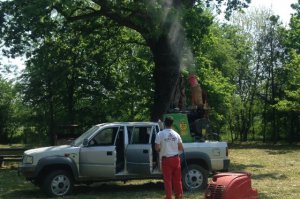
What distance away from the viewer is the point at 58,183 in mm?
13250

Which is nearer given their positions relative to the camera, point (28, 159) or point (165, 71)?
point (28, 159)

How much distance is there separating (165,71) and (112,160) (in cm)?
851

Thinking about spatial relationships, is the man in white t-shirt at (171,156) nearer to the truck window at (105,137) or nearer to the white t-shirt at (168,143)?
the white t-shirt at (168,143)

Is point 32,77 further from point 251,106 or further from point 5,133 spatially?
point 251,106

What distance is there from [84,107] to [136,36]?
8254mm

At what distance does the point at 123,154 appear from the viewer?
13891 mm

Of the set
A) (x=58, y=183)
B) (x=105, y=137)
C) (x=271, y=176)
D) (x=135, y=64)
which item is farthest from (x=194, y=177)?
(x=135, y=64)

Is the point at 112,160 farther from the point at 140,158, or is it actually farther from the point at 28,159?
the point at 28,159

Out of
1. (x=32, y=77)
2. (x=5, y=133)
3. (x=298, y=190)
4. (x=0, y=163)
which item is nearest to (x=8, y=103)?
(x=5, y=133)

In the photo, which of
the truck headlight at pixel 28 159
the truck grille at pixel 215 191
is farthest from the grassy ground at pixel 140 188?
the truck grille at pixel 215 191

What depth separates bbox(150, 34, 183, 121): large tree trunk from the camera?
21000mm

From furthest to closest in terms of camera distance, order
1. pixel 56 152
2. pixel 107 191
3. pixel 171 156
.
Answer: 1. pixel 107 191
2. pixel 56 152
3. pixel 171 156

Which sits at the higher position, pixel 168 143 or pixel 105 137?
pixel 105 137

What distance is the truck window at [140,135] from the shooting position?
13953mm
